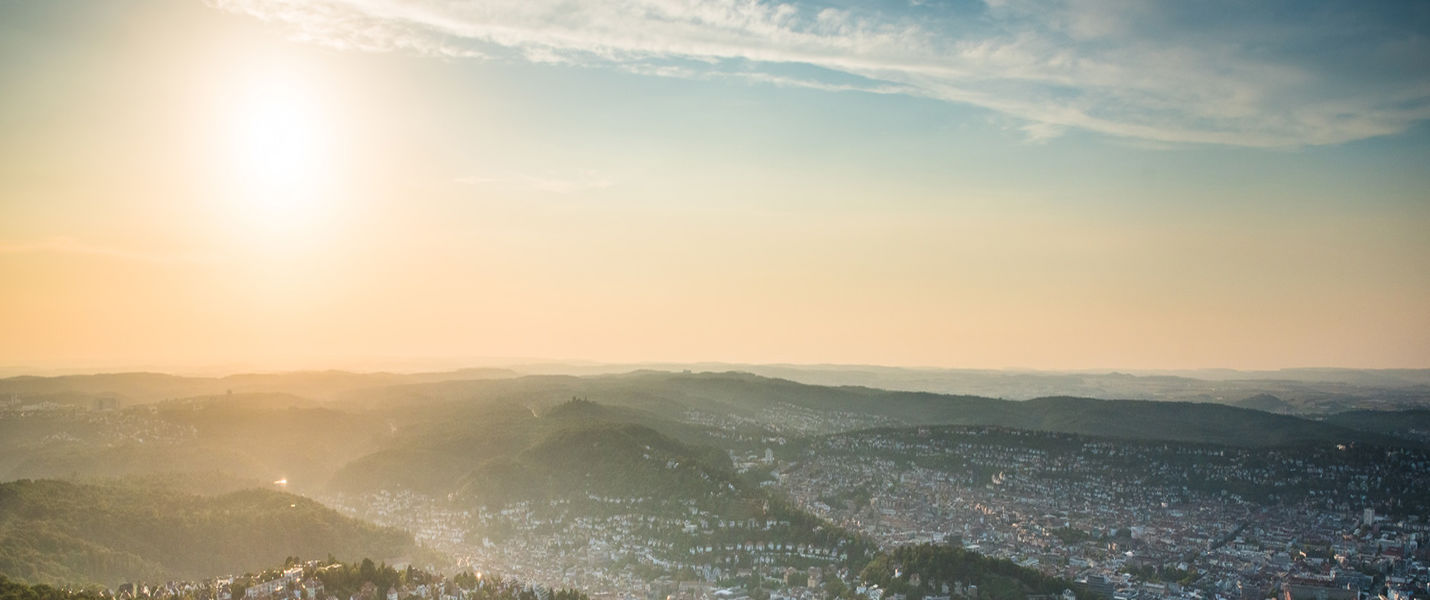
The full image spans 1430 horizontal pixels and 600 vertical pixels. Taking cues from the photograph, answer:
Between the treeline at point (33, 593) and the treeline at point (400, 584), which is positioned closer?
the treeline at point (33, 593)

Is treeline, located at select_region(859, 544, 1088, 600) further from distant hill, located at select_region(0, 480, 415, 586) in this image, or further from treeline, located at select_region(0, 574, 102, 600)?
treeline, located at select_region(0, 574, 102, 600)

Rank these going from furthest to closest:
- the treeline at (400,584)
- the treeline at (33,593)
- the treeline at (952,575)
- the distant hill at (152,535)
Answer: the distant hill at (152,535) → the treeline at (952,575) → the treeline at (400,584) → the treeline at (33,593)

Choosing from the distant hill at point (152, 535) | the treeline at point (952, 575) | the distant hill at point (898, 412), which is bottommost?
the distant hill at point (152, 535)

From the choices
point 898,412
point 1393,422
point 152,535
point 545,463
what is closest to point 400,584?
point 152,535

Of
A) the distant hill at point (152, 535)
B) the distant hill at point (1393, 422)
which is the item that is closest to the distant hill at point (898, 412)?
the distant hill at point (1393, 422)

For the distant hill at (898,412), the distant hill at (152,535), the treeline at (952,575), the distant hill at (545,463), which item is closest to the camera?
the treeline at (952,575)

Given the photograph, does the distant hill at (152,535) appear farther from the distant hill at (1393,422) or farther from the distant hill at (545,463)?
the distant hill at (1393,422)

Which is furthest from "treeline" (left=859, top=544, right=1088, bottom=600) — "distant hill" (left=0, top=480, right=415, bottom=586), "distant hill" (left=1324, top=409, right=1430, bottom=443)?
"distant hill" (left=1324, top=409, right=1430, bottom=443)
